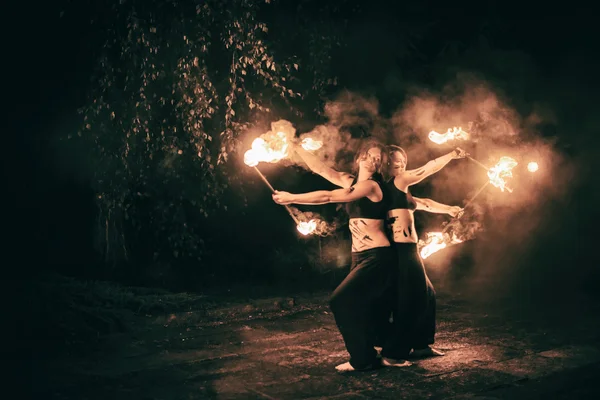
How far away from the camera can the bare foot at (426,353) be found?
6773 millimetres

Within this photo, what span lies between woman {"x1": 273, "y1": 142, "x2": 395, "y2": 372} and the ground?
1.14 feet

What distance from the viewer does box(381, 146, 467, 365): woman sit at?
21.4 ft

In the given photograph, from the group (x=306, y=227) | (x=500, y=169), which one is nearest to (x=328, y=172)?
(x=306, y=227)

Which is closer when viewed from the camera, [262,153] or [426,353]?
[262,153]

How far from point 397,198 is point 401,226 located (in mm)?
315

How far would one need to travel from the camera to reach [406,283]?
258 inches

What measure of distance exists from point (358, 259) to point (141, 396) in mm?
2578

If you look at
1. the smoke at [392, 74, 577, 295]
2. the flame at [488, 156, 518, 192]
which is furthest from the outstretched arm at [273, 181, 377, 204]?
the smoke at [392, 74, 577, 295]

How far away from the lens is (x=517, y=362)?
6586 mm

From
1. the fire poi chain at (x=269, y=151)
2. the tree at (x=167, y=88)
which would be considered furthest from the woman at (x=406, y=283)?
the tree at (x=167, y=88)

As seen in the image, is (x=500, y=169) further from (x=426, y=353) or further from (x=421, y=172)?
(x=426, y=353)

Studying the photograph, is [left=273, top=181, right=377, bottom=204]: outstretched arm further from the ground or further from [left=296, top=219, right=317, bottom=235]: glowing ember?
the ground

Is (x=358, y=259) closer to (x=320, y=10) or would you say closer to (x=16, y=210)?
(x=320, y=10)

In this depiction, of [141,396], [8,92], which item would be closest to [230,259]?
[8,92]
